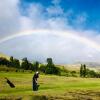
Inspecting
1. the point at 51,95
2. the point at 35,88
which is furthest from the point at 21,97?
the point at 35,88

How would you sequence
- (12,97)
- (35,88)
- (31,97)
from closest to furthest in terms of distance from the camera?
(31,97)
(12,97)
(35,88)

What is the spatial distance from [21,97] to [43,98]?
2.79 meters

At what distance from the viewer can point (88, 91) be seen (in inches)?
2000

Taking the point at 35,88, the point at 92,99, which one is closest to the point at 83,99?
the point at 92,99

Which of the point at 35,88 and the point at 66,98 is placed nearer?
the point at 66,98

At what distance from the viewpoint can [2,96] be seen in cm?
4116

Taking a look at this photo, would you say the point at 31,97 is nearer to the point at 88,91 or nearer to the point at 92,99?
the point at 92,99

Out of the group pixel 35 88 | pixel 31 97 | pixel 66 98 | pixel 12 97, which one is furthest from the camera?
pixel 35 88

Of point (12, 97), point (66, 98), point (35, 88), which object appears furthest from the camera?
point (35, 88)

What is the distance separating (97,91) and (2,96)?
16618 mm

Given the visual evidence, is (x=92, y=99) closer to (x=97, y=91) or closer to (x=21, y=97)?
(x=97, y=91)

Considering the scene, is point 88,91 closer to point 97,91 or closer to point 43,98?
point 97,91

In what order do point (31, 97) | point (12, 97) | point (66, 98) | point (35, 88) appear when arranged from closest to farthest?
point (31, 97) → point (12, 97) → point (66, 98) → point (35, 88)

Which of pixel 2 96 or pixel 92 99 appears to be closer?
pixel 2 96
